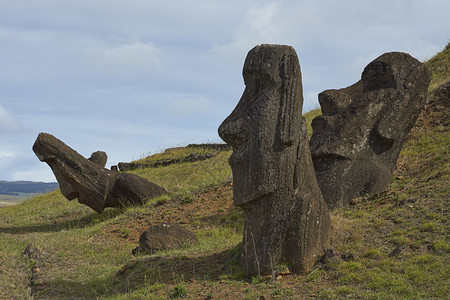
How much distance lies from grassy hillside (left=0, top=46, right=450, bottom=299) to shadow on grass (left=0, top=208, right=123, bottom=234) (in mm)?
50

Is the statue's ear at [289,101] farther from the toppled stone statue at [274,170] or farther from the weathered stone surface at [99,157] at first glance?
the weathered stone surface at [99,157]

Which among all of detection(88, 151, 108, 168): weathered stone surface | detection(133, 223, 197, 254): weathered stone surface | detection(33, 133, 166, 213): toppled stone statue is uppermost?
detection(88, 151, 108, 168): weathered stone surface

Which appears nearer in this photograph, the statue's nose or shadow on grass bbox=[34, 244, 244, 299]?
the statue's nose

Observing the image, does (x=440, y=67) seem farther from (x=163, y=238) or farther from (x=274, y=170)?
(x=274, y=170)

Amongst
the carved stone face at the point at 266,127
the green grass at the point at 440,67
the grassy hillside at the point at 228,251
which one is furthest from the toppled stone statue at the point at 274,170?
the green grass at the point at 440,67

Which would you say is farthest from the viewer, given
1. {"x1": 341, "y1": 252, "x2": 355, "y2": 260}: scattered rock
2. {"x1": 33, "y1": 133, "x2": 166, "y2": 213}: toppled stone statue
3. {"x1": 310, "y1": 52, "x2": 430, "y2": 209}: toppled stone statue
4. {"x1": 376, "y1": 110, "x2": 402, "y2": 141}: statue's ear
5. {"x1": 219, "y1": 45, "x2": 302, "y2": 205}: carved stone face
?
{"x1": 33, "y1": 133, "x2": 166, "y2": 213}: toppled stone statue

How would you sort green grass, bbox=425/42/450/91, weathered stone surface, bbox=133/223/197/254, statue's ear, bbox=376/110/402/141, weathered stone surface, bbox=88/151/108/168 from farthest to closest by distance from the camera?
green grass, bbox=425/42/450/91 → weathered stone surface, bbox=88/151/108/168 → statue's ear, bbox=376/110/402/141 → weathered stone surface, bbox=133/223/197/254

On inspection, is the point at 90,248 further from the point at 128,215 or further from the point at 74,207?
the point at 74,207

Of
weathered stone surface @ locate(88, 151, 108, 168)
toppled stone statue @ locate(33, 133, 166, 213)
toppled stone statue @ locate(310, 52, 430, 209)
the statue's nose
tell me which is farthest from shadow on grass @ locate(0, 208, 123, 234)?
the statue's nose

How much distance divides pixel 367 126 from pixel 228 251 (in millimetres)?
5395

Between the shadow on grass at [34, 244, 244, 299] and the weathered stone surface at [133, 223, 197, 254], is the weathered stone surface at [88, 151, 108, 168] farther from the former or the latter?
the shadow on grass at [34, 244, 244, 299]

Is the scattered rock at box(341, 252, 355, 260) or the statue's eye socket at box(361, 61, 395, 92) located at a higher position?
the statue's eye socket at box(361, 61, 395, 92)

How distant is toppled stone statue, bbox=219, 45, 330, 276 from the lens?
8.27 m

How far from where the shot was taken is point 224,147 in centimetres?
2781
